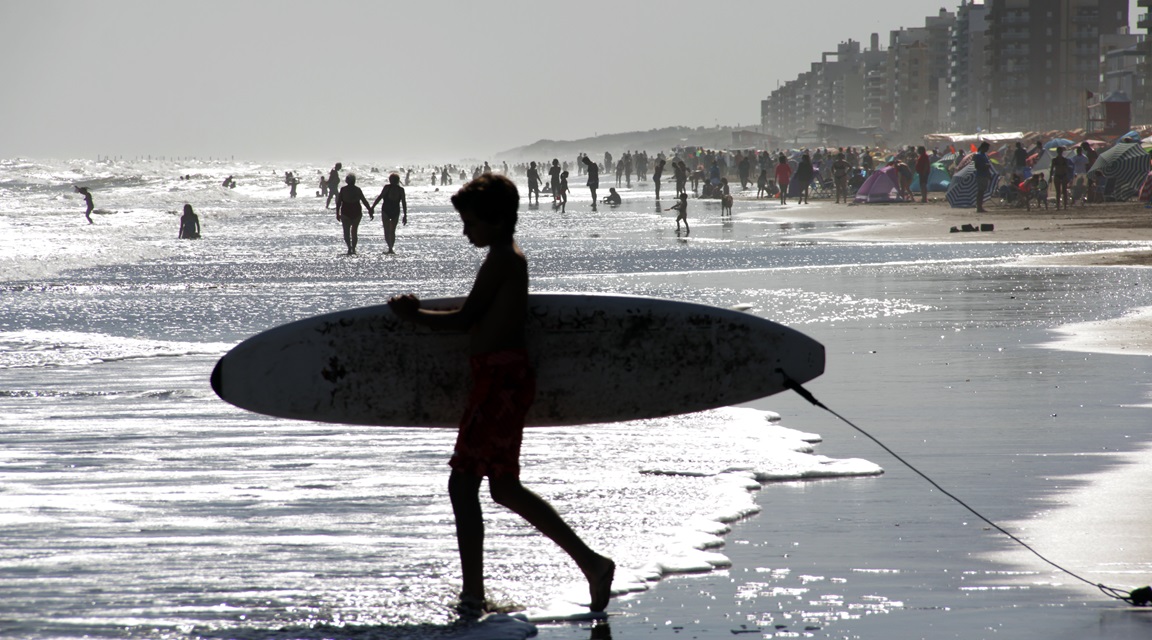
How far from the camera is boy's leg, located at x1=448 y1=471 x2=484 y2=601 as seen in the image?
460 cm

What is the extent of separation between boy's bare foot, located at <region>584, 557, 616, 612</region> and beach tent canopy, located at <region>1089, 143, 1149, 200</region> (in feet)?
117

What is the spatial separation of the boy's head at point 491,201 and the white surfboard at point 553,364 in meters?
0.63

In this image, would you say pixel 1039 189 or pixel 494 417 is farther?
pixel 1039 189

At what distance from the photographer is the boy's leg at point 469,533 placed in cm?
460

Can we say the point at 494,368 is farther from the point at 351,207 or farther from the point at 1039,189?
the point at 1039,189

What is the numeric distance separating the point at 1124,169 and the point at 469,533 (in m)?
36.2

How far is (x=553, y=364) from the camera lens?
17.3 ft

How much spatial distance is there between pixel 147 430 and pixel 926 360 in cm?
542

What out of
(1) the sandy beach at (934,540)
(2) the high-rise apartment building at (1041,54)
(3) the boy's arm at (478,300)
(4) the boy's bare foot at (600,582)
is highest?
(2) the high-rise apartment building at (1041,54)

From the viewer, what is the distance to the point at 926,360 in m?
10.6

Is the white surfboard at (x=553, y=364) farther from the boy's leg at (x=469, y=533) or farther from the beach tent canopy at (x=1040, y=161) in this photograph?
the beach tent canopy at (x=1040, y=161)

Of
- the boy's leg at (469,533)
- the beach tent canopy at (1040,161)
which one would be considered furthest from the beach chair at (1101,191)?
the boy's leg at (469,533)

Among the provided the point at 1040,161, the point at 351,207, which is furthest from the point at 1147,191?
the point at 351,207

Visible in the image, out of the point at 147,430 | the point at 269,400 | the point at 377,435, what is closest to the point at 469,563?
the point at 269,400
